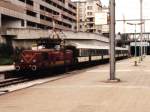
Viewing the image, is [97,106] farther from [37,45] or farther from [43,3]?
[43,3]

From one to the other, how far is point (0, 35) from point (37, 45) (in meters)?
39.3

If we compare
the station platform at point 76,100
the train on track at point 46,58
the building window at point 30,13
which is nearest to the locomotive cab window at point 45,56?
the train on track at point 46,58

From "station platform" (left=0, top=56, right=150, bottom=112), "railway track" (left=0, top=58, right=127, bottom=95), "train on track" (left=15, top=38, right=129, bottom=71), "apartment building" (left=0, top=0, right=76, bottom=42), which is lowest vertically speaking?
"railway track" (left=0, top=58, right=127, bottom=95)

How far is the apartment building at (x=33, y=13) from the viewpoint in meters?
87.9

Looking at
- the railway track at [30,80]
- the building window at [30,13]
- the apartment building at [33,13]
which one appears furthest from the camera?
the building window at [30,13]

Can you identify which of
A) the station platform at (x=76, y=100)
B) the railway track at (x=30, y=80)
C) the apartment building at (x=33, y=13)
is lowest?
the railway track at (x=30, y=80)

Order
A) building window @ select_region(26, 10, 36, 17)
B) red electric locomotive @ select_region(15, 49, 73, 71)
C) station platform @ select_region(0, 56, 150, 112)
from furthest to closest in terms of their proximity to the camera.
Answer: building window @ select_region(26, 10, 36, 17)
red electric locomotive @ select_region(15, 49, 73, 71)
station platform @ select_region(0, 56, 150, 112)

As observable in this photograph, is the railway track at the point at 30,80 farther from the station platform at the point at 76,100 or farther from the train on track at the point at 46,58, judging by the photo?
the station platform at the point at 76,100

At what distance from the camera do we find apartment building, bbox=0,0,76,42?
87938 mm

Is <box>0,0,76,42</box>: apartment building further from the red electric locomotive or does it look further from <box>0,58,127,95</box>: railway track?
the red electric locomotive

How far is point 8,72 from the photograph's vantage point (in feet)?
101

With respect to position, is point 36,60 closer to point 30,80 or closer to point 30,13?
point 30,80

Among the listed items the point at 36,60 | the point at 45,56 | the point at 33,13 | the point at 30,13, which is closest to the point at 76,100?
the point at 36,60

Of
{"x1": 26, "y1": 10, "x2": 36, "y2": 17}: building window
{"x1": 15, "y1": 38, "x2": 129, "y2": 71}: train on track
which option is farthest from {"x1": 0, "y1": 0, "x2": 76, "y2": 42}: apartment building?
{"x1": 15, "y1": 38, "x2": 129, "y2": 71}: train on track
